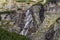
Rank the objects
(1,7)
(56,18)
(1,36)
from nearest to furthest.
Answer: (1,36) → (56,18) → (1,7)

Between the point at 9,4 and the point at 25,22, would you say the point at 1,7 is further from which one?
the point at 25,22

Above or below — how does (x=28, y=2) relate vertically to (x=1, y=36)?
above

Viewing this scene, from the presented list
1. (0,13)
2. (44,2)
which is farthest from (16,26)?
(44,2)

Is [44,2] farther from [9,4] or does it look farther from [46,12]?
[9,4]

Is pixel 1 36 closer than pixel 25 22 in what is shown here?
Yes

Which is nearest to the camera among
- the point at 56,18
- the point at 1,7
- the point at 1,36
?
the point at 1,36

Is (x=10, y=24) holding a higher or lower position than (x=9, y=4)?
lower

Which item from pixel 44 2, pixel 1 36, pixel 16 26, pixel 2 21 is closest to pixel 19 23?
pixel 16 26

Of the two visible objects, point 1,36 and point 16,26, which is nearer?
point 1,36

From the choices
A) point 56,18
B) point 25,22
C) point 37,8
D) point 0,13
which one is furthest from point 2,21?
point 56,18
